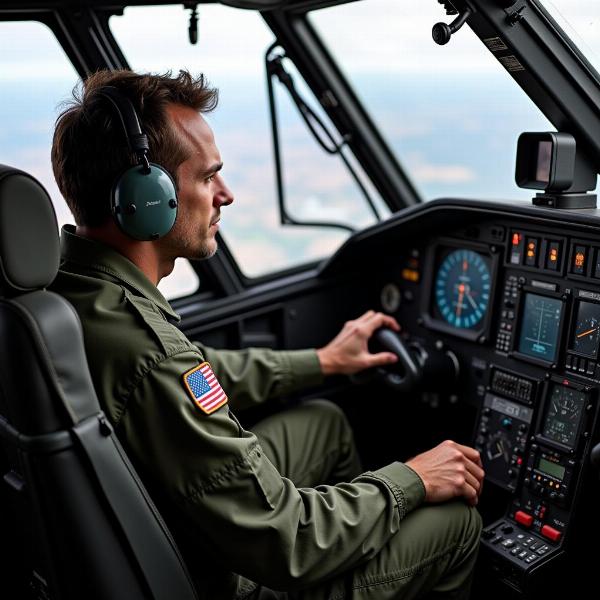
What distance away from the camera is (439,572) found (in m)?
1.61

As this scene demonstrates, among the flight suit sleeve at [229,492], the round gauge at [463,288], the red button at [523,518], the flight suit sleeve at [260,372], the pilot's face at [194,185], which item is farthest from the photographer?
the round gauge at [463,288]

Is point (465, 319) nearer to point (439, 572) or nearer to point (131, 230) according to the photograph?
point (439, 572)

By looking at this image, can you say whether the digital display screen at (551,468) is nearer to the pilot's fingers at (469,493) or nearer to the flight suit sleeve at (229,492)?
the pilot's fingers at (469,493)

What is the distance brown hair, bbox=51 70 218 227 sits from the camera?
1.42 m

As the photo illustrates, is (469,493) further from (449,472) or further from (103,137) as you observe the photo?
(103,137)

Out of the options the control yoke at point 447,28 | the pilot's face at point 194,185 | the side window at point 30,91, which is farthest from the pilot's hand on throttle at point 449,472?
the side window at point 30,91

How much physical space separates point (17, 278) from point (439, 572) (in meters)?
1.07

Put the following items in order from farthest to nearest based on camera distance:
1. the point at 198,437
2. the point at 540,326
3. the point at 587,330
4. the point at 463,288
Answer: the point at 463,288
the point at 540,326
the point at 587,330
the point at 198,437

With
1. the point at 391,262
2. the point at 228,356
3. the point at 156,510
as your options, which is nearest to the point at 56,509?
the point at 156,510

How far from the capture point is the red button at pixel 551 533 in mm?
1888

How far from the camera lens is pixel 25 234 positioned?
3.60ft

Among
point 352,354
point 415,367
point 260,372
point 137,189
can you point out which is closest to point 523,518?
point 415,367

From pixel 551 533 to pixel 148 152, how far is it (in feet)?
4.42

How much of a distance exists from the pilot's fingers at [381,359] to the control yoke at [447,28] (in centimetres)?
90
